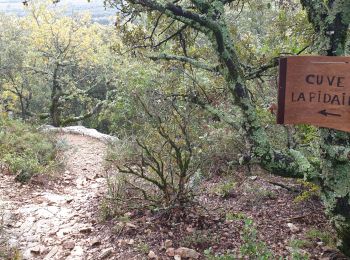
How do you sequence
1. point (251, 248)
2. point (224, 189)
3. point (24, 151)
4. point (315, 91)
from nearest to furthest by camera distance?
1. point (315, 91)
2. point (251, 248)
3. point (224, 189)
4. point (24, 151)

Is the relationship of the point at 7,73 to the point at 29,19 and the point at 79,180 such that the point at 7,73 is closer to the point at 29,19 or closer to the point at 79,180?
the point at 29,19

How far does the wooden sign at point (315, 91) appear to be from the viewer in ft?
6.82

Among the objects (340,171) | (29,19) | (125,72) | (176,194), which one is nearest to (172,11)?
(340,171)

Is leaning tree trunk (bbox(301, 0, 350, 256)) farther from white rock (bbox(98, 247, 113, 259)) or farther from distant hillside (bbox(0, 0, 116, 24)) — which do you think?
white rock (bbox(98, 247, 113, 259))

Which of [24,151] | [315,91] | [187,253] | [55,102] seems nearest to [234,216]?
[187,253]

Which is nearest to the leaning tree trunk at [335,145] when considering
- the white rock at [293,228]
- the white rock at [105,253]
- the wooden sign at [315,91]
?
the wooden sign at [315,91]

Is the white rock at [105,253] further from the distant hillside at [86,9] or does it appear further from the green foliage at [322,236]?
the distant hillside at [86,9]

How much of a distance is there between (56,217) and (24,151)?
3805 millimetres

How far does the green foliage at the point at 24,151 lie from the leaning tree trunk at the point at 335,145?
524cm

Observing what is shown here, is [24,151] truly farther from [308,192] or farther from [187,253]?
[308,192]

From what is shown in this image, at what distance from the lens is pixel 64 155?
9.17m

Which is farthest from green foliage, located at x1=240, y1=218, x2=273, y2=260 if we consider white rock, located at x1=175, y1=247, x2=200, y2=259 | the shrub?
the shrub

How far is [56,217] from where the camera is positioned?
500cm

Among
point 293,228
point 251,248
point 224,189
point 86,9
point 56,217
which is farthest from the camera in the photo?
point 86,9
